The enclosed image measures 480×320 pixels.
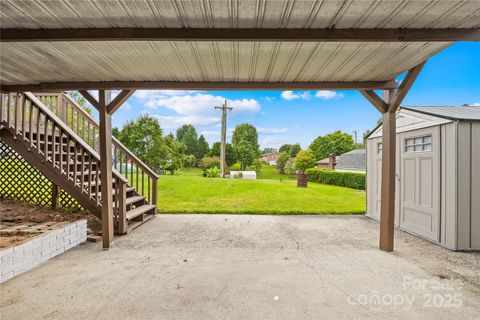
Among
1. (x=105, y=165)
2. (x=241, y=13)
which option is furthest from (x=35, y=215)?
(x=241, y=13)

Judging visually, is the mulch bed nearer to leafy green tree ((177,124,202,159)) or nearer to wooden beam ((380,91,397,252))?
wooden beam ((380,91,397,252))

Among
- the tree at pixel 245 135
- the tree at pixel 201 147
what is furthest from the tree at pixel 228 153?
the tree at pixel 201 147

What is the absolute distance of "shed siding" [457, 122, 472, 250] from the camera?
12.2ft

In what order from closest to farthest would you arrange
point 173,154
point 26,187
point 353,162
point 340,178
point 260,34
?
point 260,34 → point 26,187 → point 340,178 → point 173,154 → point 353,162

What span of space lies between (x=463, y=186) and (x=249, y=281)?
365cm

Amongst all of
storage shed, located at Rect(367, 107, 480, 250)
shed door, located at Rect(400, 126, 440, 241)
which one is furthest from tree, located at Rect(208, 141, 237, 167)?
shed door, located at Rect(400, 126, 440, 241)

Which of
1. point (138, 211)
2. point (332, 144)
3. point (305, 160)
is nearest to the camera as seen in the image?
point (138, 211)

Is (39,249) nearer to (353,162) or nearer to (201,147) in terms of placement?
(353,162)

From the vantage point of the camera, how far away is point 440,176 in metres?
3.98

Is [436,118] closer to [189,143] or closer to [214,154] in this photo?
[214,154]

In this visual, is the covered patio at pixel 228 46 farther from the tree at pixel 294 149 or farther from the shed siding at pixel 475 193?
the tree at pixel 294 149

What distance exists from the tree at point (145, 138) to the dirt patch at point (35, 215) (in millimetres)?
10146

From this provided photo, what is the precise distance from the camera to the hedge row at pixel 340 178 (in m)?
12.8

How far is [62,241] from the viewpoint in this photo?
3553mm
